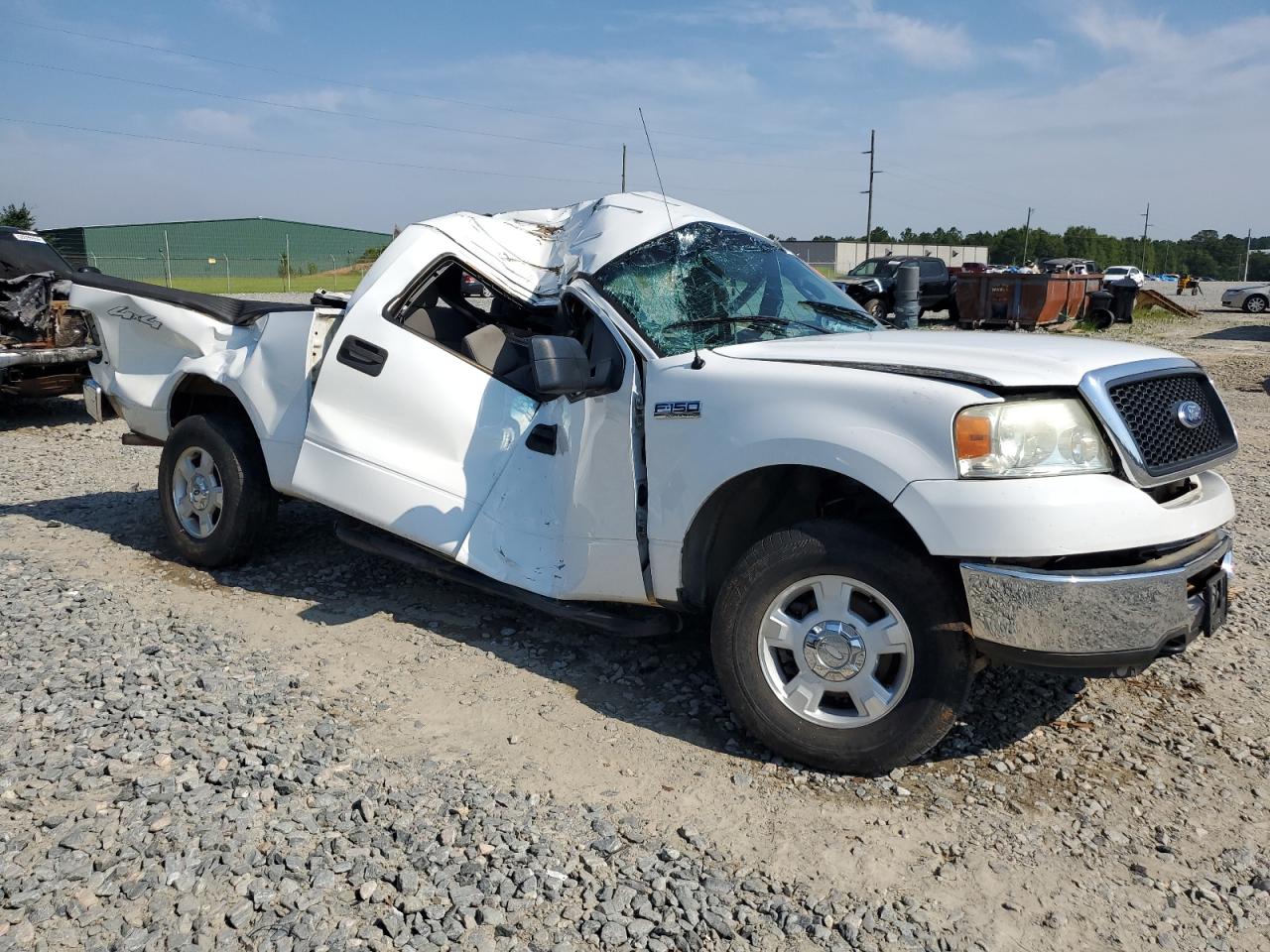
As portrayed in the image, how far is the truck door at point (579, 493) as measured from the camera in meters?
4.09

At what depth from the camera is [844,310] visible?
4.81m

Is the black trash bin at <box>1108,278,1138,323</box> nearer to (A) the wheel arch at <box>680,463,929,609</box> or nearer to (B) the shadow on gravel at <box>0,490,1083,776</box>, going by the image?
(B) the shadow on gravel at <box>0,490,1083,776</box>

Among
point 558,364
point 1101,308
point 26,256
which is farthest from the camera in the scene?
point 1101,308

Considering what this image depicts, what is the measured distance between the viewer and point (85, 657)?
15.2ft

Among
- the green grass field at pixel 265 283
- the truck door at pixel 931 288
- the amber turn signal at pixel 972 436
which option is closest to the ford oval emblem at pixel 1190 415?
the amber turn signal at pixel 972 436

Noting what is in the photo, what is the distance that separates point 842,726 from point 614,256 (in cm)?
221

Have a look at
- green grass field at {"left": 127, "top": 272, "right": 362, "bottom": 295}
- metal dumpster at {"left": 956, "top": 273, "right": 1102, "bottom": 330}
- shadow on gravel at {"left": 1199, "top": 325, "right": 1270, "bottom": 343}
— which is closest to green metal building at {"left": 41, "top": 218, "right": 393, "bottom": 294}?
green grass field at {"left": 127, "top": 272, "right": 362, "bottom": 295}

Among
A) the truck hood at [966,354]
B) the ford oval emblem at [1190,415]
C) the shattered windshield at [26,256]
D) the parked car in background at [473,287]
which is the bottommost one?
the ford oval emblem at [1190,415]

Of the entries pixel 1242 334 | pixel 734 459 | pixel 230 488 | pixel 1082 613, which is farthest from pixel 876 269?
pixel 1082 613

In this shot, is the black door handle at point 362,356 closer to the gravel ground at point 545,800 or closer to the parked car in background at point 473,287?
the parked car in background at point 473,287

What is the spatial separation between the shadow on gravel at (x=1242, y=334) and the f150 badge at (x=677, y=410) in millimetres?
23664

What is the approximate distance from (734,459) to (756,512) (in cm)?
41

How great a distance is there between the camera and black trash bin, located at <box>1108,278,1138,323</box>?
26.0 m

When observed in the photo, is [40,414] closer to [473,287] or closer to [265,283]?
[473,287]
